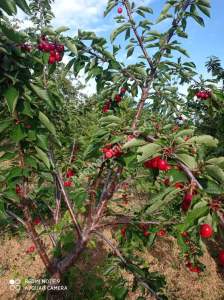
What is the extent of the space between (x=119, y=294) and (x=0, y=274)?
3.77 m

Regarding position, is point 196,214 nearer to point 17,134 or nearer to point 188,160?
point 188,160

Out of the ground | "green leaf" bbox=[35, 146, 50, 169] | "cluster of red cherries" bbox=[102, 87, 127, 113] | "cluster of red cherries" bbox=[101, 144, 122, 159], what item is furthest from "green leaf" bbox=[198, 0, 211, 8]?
the ground

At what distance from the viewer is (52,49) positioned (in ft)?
6.66

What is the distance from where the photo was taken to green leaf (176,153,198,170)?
4.12 feet

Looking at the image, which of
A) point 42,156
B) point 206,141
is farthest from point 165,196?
point 42,156

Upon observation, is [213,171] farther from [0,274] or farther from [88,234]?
[0,274]

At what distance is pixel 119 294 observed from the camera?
1979mm

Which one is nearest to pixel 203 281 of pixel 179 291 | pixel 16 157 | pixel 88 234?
pixel 179 291

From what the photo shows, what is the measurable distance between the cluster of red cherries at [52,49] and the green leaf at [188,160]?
119cm

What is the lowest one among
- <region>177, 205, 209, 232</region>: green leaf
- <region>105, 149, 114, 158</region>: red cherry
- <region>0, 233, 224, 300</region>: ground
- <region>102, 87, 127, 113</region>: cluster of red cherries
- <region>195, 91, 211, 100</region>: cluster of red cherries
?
<region>0, 233, 224, 300</region>: ground

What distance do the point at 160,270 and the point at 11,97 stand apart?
4.75m

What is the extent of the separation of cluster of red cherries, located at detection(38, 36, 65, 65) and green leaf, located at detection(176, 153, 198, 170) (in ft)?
3.92

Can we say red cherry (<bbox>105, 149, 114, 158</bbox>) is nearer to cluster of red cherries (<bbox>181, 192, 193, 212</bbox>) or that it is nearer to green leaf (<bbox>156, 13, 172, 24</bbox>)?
cluster of red cherries (<bbox>181, 192, 193, 212</bbox>)

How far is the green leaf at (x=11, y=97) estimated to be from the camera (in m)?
1.58
